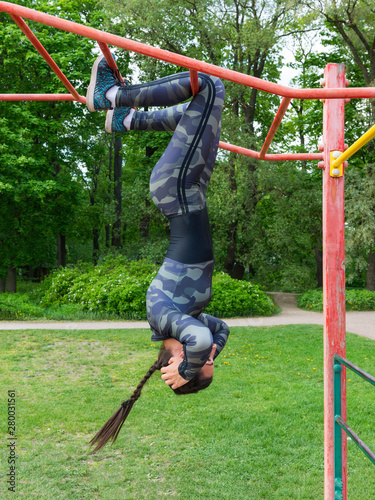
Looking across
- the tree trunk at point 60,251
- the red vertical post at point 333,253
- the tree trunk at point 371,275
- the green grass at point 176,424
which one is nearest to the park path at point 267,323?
the green grass at point 176,424

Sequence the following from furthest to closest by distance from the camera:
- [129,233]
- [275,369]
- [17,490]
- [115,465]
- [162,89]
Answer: [129,233], [275,369], [115,465], [17,490], [162,89]

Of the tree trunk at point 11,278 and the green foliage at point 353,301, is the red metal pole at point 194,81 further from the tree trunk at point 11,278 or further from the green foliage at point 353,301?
the tree trunk at point 11,278

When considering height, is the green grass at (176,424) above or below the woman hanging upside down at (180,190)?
below

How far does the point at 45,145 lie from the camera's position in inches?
613

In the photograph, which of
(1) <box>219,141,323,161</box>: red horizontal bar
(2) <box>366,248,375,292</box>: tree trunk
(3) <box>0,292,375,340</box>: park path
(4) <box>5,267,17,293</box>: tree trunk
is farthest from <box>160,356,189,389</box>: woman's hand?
(4) <box>5,267,17,293</box>: tree trunk

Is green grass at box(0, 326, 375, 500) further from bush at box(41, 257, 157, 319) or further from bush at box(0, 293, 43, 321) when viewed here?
bush at box(0, 293, 43, 321)

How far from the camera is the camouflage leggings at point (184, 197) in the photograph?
1.92 metres

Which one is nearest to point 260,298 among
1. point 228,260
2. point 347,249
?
point 347,249

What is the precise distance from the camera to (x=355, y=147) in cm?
235

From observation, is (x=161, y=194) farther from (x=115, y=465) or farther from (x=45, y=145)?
(x=45, y=145)

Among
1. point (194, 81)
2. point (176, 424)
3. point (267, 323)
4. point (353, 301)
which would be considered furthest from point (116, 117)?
point (353, 301)

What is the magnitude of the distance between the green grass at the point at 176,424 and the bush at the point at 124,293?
220 centimetres

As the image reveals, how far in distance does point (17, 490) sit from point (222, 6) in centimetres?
1401

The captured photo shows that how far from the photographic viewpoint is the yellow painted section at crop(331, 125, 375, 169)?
1.97 meters
